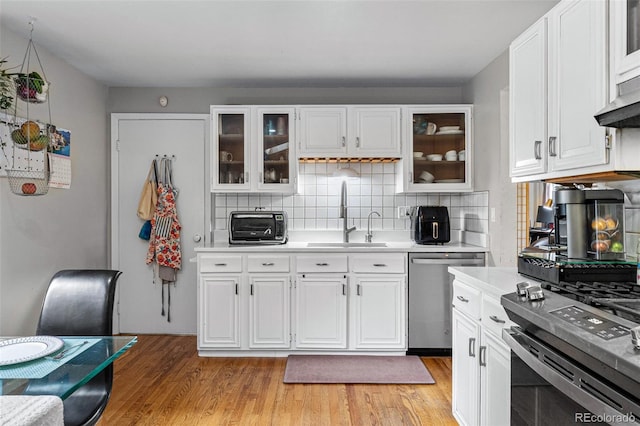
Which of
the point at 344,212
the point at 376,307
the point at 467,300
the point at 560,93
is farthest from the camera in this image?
the point at 344,212

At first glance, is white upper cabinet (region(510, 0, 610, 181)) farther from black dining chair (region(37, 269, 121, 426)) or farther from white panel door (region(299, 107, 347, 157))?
black dining chair (region(37, 269, 121, 426))

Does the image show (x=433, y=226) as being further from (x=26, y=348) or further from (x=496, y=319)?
(x=26, y=348)

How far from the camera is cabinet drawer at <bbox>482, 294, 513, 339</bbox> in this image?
1.71 m

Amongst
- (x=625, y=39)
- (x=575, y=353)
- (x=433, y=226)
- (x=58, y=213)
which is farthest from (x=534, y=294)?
(x=58, y=213)

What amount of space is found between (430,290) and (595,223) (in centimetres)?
182

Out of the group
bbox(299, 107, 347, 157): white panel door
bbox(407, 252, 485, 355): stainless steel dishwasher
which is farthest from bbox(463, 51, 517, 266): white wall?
bbox(299, 107, 347, 157): white panel door

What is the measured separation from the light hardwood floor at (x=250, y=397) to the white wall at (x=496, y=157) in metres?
1.05

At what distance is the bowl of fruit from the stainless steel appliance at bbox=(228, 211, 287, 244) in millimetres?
1671

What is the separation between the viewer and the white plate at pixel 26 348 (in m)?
1.36

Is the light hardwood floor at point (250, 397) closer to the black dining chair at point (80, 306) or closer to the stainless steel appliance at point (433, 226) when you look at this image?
the black dining chair at point (80, 306)

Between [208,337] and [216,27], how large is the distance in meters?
2.37

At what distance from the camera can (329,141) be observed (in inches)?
146

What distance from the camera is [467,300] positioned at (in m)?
2.13
